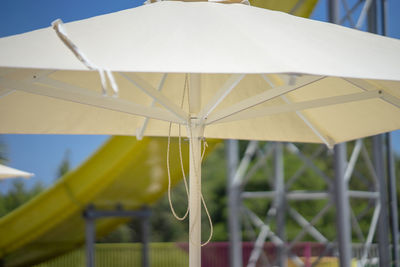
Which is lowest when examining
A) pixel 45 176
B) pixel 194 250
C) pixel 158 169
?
pixel 194 250

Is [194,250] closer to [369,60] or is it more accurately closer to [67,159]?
[369,60]

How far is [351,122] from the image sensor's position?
12.4 ft

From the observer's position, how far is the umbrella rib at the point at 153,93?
266cm

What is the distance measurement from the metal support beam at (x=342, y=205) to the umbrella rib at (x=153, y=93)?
2893mm

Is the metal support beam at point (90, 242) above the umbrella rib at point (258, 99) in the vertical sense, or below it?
below

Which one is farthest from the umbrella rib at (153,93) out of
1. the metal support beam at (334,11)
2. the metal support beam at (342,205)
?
the metal support beam at (334,11)

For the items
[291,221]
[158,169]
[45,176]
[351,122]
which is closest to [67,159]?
[45,176]

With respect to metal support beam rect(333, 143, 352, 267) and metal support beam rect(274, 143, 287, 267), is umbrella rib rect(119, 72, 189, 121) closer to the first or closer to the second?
metal support beam rect(333, 143, 352, 267)

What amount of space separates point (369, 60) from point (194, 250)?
Result: 1363 mm

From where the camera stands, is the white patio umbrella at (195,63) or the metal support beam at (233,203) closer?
the white patio umbrella at (195,63)

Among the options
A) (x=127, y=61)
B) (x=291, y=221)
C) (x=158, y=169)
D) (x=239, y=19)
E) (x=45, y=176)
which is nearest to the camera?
(x=127, y=61)

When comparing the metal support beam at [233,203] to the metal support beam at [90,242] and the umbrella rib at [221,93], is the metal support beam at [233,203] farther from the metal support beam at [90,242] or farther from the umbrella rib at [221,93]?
the umbrella rib at [221,93]

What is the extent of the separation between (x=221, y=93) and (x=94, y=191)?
15.9 feet

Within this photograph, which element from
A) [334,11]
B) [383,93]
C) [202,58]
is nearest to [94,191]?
[334,11]
